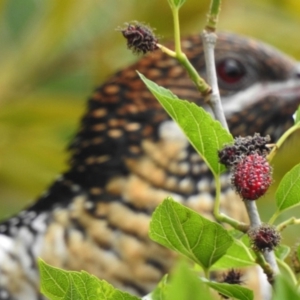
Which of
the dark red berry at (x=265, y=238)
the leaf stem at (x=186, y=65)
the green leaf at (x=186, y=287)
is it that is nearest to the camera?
the green leaf at (x=186, y=287)

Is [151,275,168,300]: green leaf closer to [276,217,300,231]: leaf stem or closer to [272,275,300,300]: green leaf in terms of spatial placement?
[276,217,300,231]: leaf stem

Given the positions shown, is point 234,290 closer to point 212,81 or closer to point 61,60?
point 212,81

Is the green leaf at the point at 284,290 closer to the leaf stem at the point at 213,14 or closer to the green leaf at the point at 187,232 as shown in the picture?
the green leaf at the point at 187,232

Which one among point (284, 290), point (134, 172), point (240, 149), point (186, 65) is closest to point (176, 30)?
point (186, 65)

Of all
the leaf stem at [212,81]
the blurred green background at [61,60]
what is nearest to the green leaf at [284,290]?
the leaf stem at [212,81]

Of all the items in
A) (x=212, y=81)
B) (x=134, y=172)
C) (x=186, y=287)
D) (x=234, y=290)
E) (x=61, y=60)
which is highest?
(x=61, y=60)
